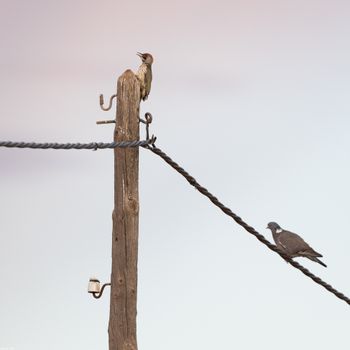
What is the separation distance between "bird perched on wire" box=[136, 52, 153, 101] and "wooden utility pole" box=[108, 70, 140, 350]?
27 cm

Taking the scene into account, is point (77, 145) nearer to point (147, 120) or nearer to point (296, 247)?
point (147, 120)

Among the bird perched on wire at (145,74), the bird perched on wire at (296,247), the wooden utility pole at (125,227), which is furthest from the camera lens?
the bird perched on wire at (296,247)

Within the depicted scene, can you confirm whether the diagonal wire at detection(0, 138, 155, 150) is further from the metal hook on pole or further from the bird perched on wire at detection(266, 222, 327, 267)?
the bird perched on wire at detection(266, 222, 327, 267)

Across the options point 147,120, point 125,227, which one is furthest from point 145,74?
point 125,227

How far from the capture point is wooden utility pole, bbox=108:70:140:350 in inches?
436

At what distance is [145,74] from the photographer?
11.9 meters

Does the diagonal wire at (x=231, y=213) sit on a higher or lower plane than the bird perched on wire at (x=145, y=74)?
lower

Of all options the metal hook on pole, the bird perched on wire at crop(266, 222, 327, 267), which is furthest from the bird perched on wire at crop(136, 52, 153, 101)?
the bird perched on wire at crop(266, 222, 327, 267)

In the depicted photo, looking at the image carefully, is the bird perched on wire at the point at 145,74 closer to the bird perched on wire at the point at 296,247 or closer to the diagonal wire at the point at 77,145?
the diagonal wire at the point at 77,145

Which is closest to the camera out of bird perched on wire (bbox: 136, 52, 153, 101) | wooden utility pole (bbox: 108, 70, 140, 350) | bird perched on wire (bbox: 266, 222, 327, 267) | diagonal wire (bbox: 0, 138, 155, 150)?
wooden utility pole (bbox: 108, 70, 140, 350)

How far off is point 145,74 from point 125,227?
213cm

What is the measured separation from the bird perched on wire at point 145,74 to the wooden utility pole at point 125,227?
268mm

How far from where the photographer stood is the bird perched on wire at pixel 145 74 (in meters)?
11.6

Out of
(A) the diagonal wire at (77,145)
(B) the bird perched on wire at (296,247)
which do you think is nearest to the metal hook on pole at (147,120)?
(A) the diagonal wire at (77,145)
